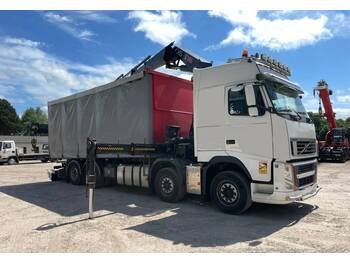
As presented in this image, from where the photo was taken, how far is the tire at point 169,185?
8555 millimetres

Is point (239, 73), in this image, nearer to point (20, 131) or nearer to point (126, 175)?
point (126, 175)

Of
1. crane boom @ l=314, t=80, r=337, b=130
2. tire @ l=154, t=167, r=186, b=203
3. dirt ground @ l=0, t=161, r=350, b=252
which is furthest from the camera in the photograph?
crane boom @ l=314, t=80, r=337, b=130

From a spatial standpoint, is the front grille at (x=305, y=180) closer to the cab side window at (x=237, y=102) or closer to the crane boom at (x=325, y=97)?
the cab side window at (x=237, y=102)

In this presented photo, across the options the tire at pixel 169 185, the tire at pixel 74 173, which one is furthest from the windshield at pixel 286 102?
the tire at pixel 74 173

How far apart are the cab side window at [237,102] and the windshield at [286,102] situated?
56 centimetres

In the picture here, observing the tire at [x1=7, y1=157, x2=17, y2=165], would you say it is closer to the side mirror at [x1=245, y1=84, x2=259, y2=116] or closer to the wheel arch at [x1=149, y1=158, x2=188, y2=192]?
the wheel arch at [x1=149, y1=158, x2=188, y2=192]

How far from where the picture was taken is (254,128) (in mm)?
7086

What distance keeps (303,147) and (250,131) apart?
120cm

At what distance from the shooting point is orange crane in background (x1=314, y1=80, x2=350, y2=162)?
23891mm

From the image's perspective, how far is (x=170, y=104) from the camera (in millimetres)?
9922

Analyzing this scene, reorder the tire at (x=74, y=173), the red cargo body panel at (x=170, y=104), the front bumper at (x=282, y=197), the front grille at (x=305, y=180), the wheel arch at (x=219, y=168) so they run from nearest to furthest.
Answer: the front bumper at (x=282, y=197) → the front grille at (x=305, y=180) → the wheel arch at (x=219, y=168) → the red cargo body panel at (x=170, y=104) → the tire at (x=74, y=173)

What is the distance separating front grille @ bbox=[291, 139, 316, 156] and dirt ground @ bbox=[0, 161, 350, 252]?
4.58 feet

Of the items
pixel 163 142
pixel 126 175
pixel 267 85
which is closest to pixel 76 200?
pixel 126 175

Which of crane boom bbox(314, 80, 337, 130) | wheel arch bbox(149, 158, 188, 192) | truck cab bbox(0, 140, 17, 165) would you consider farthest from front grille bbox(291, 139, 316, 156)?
truck cab bbox(0, 140, 17, 165)
